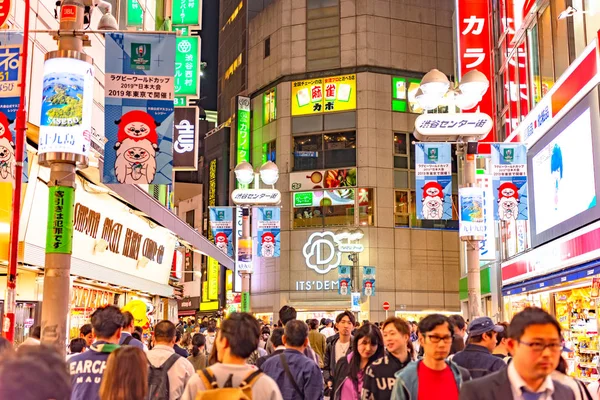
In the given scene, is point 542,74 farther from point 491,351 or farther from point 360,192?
point 360,192

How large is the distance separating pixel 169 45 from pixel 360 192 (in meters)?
39.8

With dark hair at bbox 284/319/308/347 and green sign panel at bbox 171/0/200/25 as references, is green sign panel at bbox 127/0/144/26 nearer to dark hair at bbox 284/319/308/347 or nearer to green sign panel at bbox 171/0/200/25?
green sign panel at bbox 171/0/200/25

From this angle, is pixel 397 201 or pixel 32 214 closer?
pixel 32 214

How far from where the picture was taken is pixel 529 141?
2516 centimetres

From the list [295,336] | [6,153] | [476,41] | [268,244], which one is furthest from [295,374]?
[268,244]

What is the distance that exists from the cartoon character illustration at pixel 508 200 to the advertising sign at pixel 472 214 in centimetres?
290

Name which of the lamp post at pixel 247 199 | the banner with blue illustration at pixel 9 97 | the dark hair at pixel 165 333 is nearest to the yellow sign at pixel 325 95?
the lamp post at pixel 247 199

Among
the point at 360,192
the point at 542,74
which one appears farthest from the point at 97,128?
the point at 360,192

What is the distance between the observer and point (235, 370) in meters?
5.13

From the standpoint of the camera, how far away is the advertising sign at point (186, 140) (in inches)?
918

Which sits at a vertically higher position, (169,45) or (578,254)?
(169,45)

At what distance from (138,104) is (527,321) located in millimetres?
8036

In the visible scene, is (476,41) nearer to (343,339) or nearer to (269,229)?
(269,229)

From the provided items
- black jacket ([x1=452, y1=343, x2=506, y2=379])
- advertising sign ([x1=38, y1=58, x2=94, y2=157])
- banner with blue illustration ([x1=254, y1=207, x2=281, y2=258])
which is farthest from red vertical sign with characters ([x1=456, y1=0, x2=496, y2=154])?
black jacket ([x1=452, y1=343, x2=506, y2=379])
